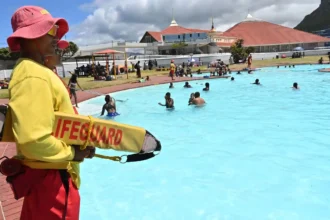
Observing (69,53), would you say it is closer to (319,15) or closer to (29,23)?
(29,23)

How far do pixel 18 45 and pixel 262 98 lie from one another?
16.0m

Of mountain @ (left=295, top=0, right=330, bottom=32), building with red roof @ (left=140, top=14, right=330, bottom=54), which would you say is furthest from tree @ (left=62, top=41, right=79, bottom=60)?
mountain @ (left=295, top=0, right=330, bottom=32)

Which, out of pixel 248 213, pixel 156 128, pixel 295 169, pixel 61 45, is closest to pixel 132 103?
pixel 156 128

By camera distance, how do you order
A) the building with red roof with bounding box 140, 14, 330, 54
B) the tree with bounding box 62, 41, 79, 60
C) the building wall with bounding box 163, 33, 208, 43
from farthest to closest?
1. the building wall with bounding box 163, 33, 208, 43
2. the building with red roof with bounding box 140, 14, 330, 54
3. the tree with bounding box 62, 41, 79, 60

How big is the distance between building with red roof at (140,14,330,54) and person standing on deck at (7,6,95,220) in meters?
57.2

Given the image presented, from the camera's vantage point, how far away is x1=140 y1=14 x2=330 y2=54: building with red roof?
196ft

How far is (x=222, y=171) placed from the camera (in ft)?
22.2

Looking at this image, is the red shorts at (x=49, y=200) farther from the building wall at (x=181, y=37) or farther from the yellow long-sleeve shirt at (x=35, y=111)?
the building wall at (x=181, y=37)

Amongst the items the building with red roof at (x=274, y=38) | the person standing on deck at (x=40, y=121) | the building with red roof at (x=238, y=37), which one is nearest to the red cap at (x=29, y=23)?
the person standing on deck at (x=40, y=121)

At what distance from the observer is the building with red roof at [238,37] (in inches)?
2352

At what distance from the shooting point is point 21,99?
146 cm

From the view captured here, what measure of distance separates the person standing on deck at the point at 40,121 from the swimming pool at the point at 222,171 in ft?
10.6

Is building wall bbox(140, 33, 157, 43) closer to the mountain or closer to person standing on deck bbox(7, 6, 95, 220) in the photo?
person standing on deck bbox(7, 6, 95, 220)

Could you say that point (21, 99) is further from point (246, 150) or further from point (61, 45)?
point (246, 150)
